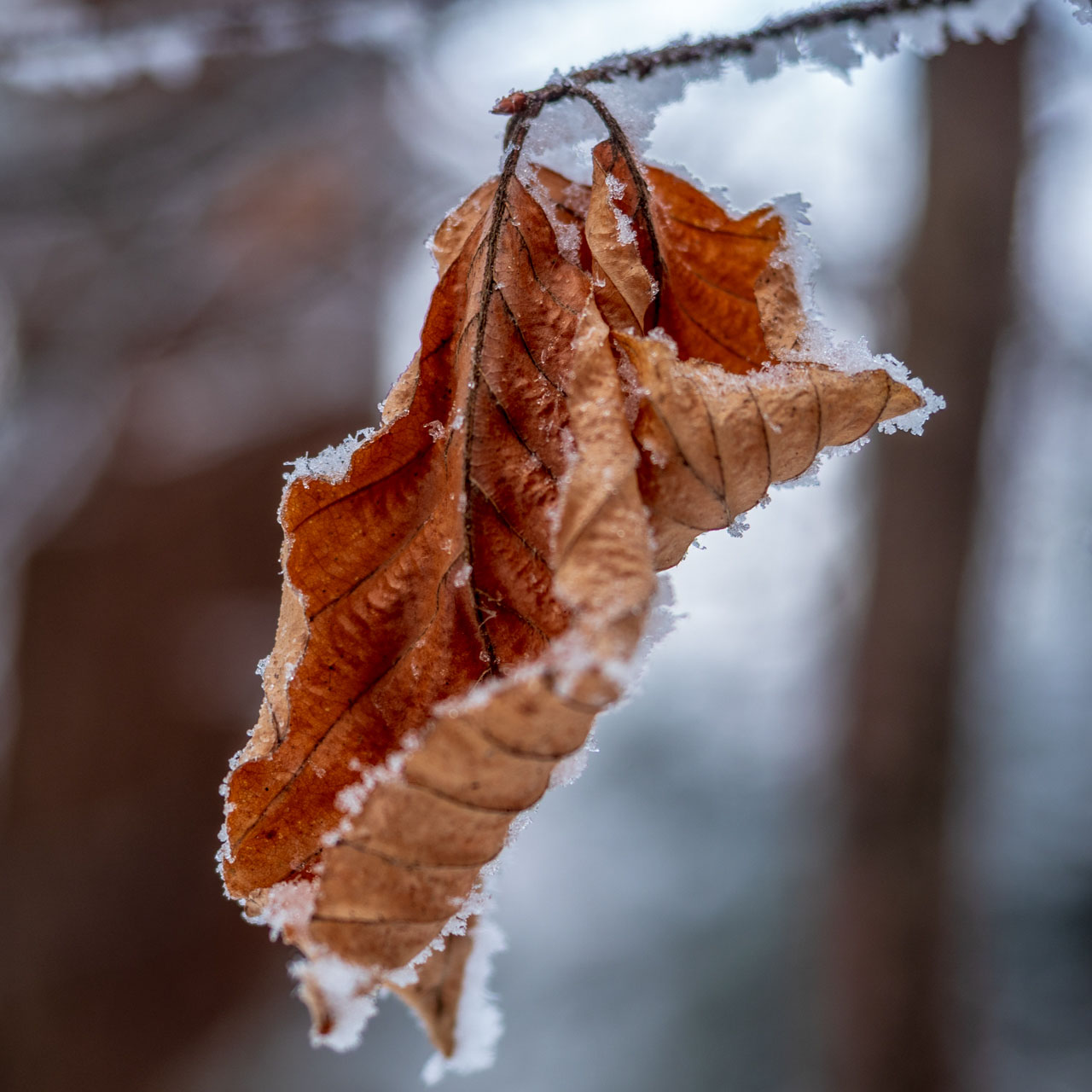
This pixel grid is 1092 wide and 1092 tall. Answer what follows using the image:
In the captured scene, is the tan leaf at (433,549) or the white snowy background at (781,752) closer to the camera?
the tan leaf at (433,549)

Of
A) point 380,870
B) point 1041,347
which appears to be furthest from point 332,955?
point 1041,347

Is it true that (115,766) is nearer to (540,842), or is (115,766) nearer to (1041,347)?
(540,842)

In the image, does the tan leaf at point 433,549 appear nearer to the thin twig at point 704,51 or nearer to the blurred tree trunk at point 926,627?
the thin twig at point 704,51

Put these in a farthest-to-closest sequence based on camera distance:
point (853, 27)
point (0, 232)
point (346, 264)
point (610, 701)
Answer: point (346, 264), point (0, 232), point (853, 27), point (610, 701)

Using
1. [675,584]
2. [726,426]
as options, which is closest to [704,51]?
[726,426]

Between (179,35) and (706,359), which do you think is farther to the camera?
(179,35)

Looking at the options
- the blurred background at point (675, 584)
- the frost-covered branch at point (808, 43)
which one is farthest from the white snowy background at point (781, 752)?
the frost-covered branch at point (808, 43)

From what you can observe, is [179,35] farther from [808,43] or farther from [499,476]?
[499,476]
